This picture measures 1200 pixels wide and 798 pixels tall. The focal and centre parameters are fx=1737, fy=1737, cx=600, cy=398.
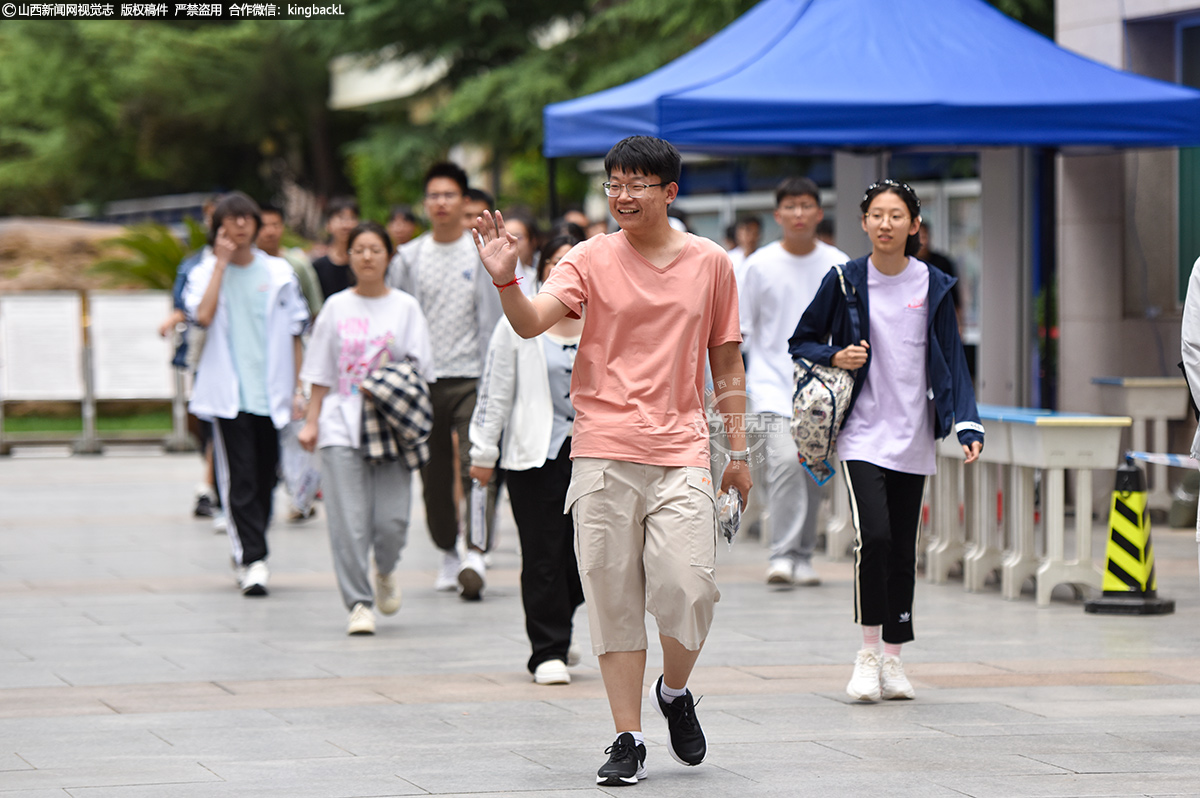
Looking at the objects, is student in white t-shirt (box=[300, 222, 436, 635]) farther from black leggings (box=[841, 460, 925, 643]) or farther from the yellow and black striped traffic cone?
the yellow and black striped traffic cone

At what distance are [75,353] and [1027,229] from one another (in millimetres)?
10346

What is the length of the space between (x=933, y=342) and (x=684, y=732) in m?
1.94

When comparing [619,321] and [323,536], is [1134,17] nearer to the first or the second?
[323,536]

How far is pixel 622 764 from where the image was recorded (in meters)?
5.10

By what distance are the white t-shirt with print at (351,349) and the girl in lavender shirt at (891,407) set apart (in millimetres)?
2235

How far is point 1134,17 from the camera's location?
1254 centimetres

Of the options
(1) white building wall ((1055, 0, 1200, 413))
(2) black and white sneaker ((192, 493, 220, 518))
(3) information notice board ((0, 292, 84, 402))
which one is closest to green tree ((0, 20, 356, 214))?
(3) information notice board ((0, 292, 84, 402))

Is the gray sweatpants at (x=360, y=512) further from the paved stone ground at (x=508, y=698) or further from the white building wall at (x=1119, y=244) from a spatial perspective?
the white building wall at (x=1119, y=244)

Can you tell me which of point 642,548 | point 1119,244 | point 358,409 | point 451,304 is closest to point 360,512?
point 358,409

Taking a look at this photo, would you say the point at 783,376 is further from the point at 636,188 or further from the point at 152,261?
the point at 152,261

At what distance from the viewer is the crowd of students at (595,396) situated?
16.9 ft

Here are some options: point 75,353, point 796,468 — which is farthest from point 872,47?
point 75,353

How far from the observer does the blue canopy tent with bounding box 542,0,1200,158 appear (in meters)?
10.5

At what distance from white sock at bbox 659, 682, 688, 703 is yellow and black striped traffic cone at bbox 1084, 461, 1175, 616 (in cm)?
387
